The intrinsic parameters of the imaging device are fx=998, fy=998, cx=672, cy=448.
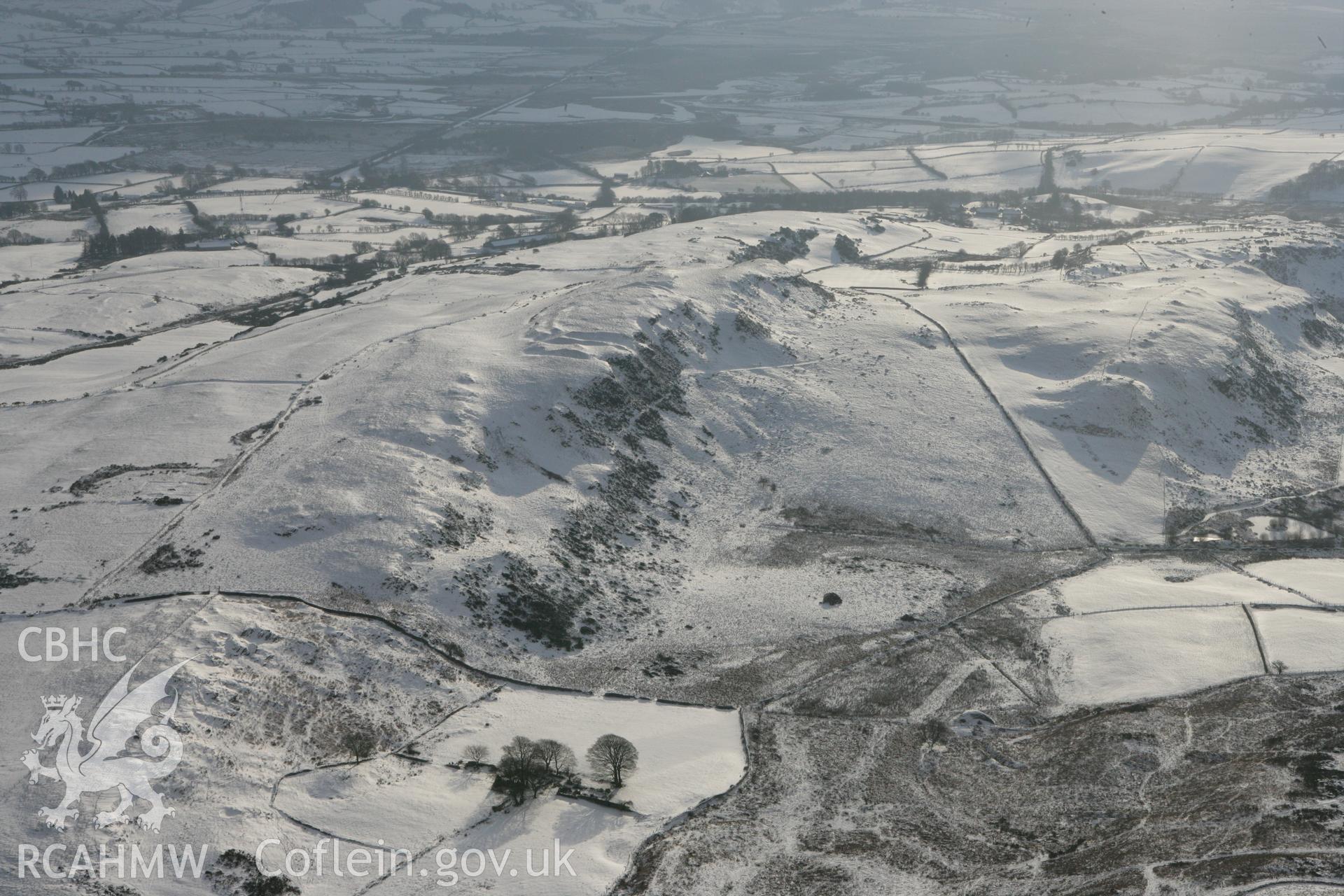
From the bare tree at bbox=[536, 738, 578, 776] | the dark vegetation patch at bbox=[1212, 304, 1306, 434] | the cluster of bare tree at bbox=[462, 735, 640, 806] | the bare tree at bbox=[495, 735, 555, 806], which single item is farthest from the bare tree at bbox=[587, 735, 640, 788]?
the dark vegetation patch at bbox=[1212, 304, 1306, 434]

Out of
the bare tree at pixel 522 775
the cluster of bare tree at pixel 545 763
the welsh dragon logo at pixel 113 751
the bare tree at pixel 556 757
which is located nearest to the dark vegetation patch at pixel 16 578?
the welsh dragon logo at pixel 113 751

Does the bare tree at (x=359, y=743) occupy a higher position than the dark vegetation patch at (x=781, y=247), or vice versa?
the dark vegetation patch at (x=781, y=247)

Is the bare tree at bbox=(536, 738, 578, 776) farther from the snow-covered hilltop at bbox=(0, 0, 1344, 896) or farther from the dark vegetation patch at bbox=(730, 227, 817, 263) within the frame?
the dark vegetation patch at bbox=(730, 227, 817, 263)

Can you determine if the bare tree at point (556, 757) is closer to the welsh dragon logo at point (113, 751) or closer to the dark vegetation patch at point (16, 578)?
the welsh dragon logo at point (113, 751)

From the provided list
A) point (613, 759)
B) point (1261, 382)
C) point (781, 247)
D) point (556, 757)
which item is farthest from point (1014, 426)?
point (781, 247)

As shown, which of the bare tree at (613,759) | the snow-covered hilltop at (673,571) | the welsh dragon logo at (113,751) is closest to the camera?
the welsh dragon logo at (113,751)

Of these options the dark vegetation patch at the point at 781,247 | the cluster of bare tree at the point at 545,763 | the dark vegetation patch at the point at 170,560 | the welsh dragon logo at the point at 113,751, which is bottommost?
the cluster of bare tree at the point at 545,763

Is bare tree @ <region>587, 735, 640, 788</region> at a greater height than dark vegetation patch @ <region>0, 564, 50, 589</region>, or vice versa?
dark vegetation patch @ <region>0, 564, 50, 589</region>
